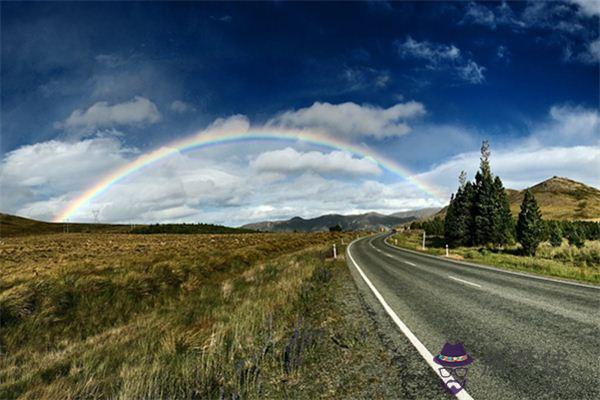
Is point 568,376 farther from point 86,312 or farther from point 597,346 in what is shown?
point 86,312

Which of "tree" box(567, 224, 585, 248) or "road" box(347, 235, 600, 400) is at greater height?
"road" box(347, 235, 600, 400)

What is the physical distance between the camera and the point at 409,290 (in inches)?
398

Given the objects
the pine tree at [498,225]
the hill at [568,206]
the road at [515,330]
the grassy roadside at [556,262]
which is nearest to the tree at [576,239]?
the grassy roadside at [556,262]

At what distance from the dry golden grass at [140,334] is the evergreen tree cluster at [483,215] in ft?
139

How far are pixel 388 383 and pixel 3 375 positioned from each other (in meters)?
6.82

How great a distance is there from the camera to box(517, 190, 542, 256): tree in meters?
37.6

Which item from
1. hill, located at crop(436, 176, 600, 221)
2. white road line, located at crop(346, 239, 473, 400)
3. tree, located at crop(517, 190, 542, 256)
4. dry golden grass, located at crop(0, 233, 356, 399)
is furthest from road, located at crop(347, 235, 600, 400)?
hill, located at crop(436, 176, 600, 221)

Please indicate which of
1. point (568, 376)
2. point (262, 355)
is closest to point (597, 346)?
point (568, 376)

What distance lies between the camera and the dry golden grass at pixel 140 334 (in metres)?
4.16

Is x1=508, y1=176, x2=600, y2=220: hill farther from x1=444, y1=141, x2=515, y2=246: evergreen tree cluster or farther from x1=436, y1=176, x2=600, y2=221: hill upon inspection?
x1=444, y1=141, x2=515, y2=246: evergreen tree cluster

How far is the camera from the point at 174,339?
5938 mm

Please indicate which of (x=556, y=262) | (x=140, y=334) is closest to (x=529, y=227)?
(x=556, y=262)

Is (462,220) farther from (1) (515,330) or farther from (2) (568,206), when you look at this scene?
(2) (568,206)

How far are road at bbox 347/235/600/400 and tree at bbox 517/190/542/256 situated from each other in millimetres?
33780
